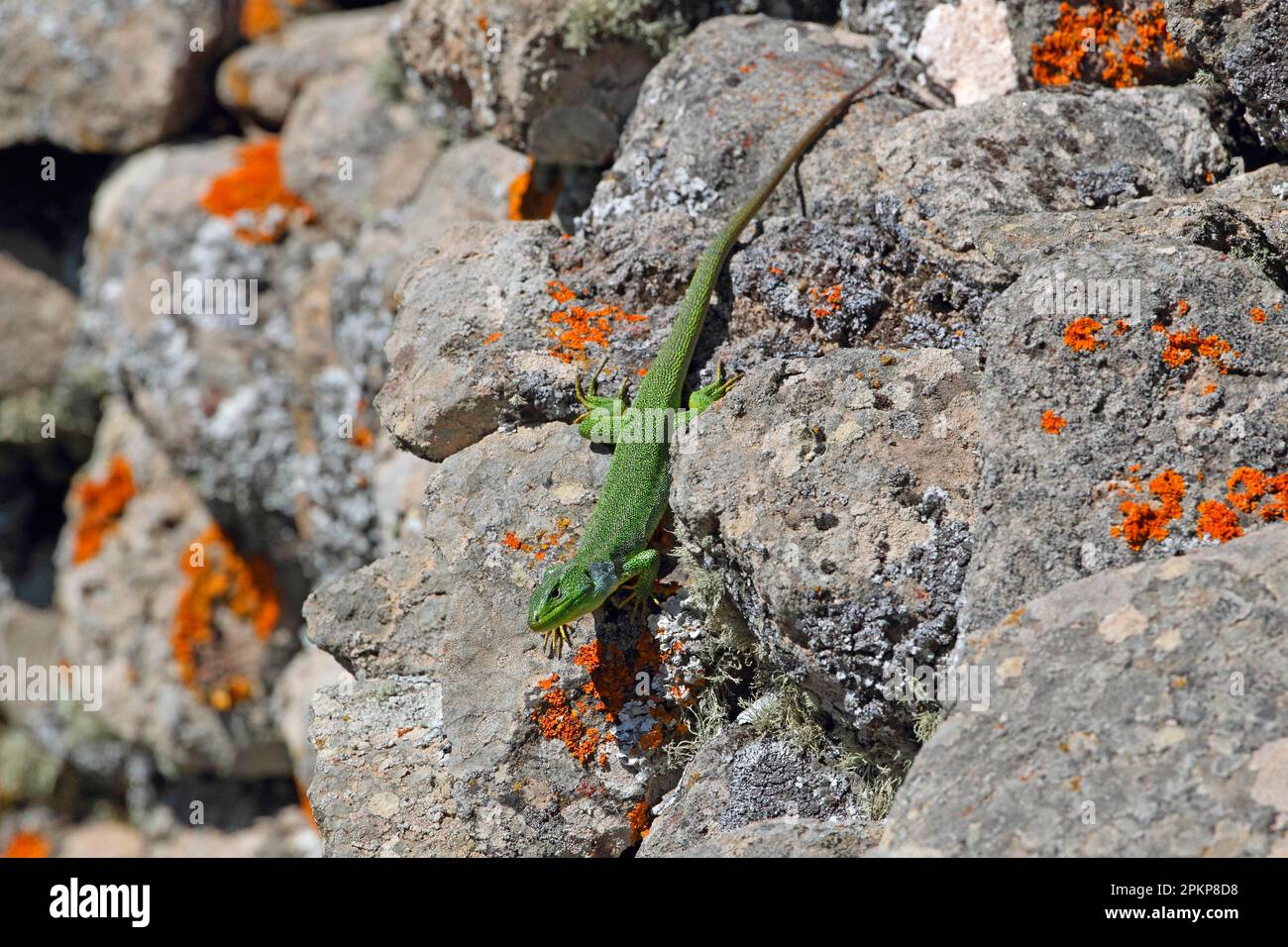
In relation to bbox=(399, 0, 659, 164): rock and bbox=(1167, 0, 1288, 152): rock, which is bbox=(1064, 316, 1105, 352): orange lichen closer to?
bbox=(1167, 0, 1288, 152): rock

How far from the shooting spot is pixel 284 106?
411 inches

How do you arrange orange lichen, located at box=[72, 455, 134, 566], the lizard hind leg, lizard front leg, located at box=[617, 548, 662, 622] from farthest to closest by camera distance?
orange lichen, located at box=[72, 455, 134, 566] < the lizard hind leg < lizard front leg, located at box=[617, 548, 662, 622]

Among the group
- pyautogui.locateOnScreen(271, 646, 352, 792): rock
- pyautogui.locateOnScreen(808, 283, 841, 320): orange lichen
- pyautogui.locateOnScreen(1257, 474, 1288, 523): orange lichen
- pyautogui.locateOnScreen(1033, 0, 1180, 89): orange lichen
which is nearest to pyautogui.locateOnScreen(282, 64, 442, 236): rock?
pyautogui.locateOnScreen(271, 646, 352, 792): rock

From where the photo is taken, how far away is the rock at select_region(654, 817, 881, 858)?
4055 millimetres

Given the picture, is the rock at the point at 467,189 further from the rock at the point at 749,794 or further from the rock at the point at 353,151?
the rock at the point at 749,794

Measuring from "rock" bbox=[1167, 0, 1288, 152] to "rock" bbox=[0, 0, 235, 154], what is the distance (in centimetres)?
884

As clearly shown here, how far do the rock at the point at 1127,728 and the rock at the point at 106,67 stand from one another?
32.3ft

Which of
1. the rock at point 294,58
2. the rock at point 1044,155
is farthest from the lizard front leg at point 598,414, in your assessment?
the rock at point 294,58

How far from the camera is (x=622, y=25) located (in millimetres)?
7055

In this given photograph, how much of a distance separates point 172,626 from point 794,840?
25.0 feet

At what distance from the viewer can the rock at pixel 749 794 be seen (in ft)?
15.1

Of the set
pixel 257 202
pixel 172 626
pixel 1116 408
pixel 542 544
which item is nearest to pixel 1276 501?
pixel 1116 408
